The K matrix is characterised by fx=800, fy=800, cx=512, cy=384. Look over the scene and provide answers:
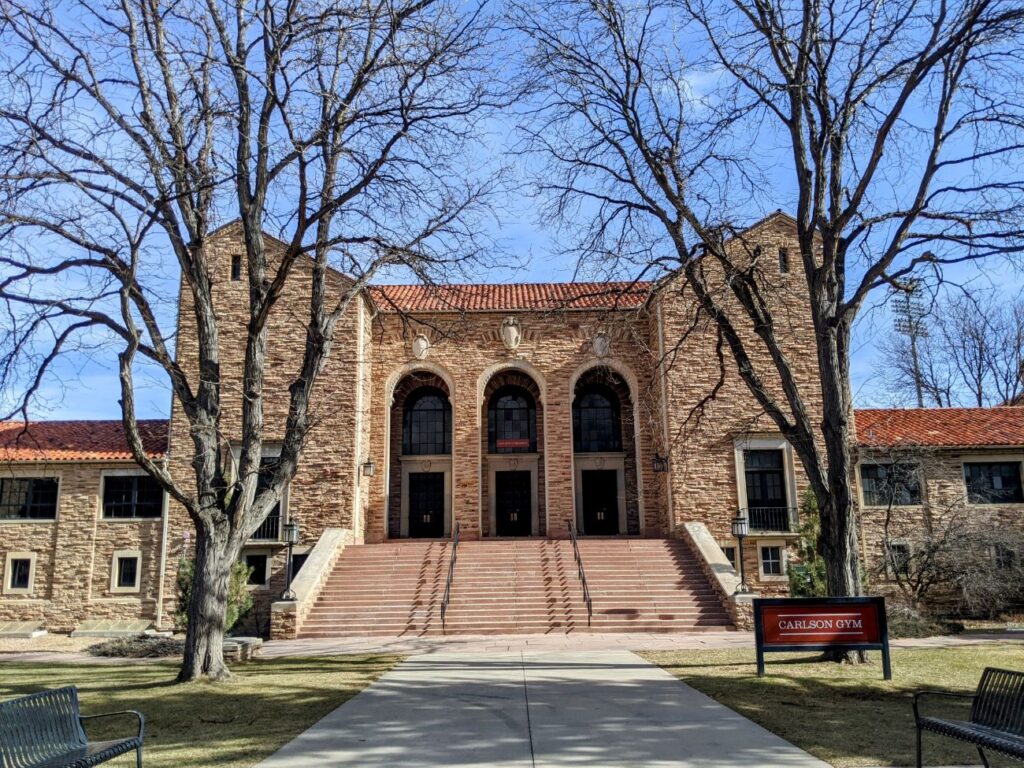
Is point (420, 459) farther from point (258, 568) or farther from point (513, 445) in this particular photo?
point (258, 568)

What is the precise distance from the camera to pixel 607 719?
7.77m

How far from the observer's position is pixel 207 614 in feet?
35.6

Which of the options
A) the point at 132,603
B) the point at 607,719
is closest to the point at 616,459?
the point at 132,603

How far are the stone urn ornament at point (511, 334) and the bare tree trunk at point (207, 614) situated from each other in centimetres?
1455

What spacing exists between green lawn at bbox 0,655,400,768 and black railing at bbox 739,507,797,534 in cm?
1248

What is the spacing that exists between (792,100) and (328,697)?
10974mm

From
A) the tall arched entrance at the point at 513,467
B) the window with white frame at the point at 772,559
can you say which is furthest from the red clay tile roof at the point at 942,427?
the tall arched entrance at the point at 513,467

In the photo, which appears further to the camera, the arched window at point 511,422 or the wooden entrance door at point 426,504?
the arched window at point 511,422

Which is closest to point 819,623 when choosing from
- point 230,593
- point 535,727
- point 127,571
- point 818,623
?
point 818,623

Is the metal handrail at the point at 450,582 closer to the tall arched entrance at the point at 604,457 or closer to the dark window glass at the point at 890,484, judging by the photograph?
the tall arched entrance at the point at 604,457

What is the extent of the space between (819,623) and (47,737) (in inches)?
370

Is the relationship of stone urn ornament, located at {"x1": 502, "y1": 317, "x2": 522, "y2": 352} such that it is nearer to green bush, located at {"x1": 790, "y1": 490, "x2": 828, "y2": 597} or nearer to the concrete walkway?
green bush, located at {"x1": 790, "y1": 490, "x2": 828, "y2": 597}

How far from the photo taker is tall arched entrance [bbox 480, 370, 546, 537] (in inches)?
1005

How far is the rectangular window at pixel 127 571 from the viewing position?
72.4 ft
